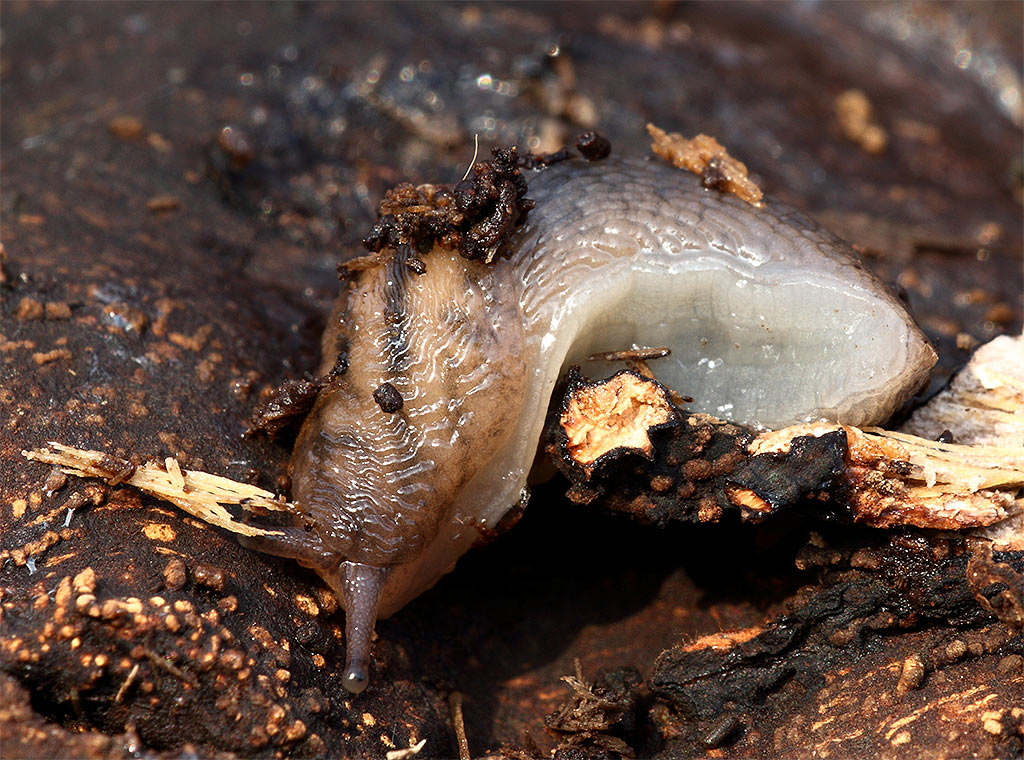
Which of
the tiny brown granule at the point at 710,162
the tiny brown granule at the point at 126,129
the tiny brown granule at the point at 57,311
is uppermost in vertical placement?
the tiny brown granule at the point at 710,162

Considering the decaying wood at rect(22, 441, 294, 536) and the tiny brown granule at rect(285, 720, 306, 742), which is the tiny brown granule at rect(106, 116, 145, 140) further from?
the tiny brown granule at rect(285, 720, 306, 742)

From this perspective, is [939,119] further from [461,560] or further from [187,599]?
[187,599]

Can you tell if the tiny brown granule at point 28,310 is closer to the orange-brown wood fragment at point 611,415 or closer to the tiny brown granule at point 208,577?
the tiny brown granule at point 208,577

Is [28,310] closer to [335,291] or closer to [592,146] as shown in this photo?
[335,291]

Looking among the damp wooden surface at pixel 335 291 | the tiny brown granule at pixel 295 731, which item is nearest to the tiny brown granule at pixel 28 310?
the damp wooden surface at pixel 335 291

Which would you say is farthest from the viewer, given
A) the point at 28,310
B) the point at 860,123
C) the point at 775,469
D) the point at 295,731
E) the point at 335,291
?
the point at 860,123

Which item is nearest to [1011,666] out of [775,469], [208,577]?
[775,469]
